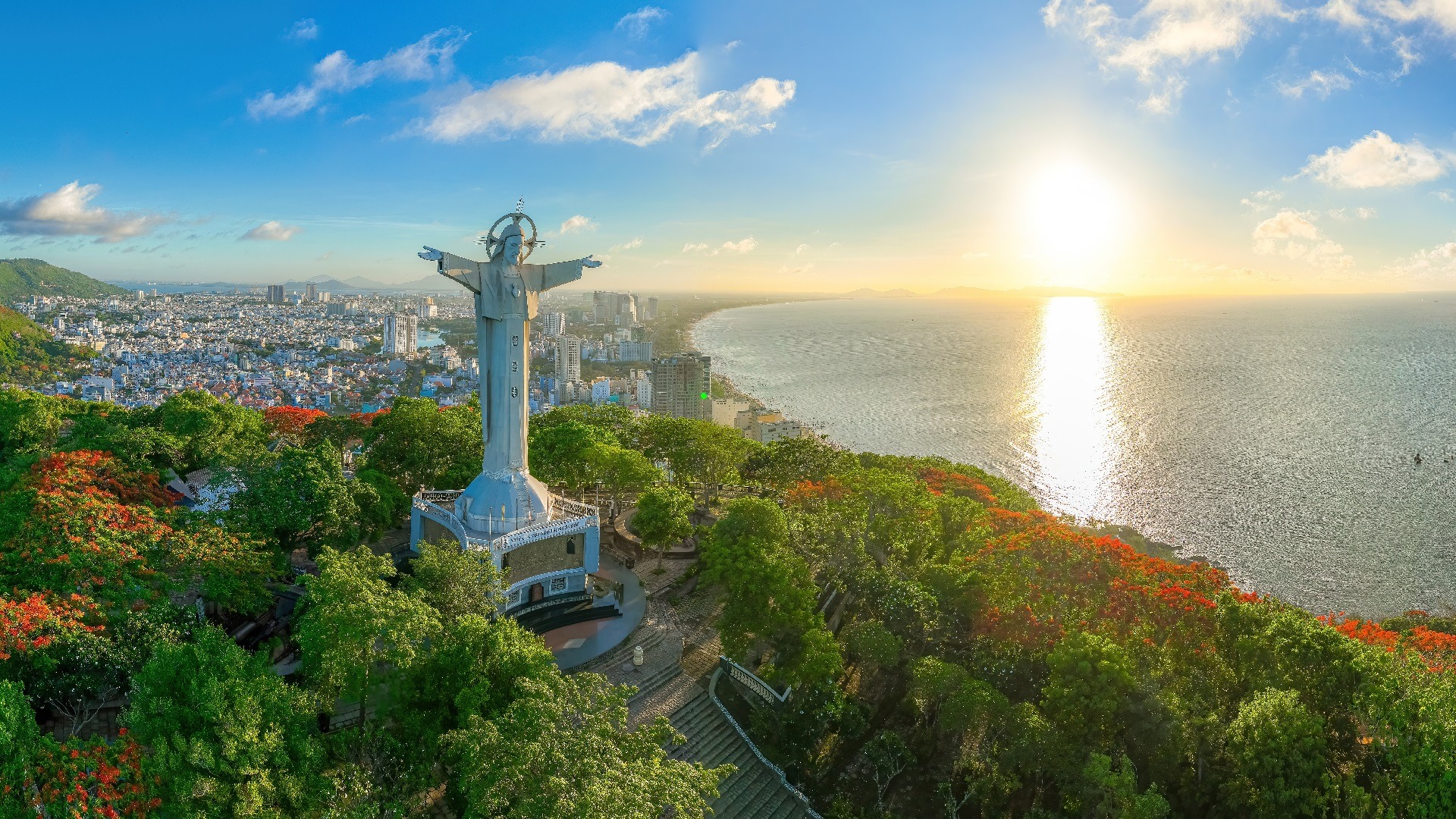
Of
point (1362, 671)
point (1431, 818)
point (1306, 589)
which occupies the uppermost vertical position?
point (1362, 671)

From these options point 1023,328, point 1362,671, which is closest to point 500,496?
point 1362,671

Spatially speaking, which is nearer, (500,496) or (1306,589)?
(500,496)

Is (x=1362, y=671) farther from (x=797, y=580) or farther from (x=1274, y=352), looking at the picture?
(x=1274, y=352)

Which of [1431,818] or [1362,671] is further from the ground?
[1362,671]

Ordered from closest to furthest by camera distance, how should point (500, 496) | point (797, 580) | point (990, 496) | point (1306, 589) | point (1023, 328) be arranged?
1. point (797, 580)
2. point (500, 496)
3. point (990, 496)
4. point (1306, 589)
5. point (1023, 328)

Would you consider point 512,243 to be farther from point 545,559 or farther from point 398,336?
point 398,336

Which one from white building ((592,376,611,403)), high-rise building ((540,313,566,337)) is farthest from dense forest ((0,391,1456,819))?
high-rise building ((540,313,566,337))

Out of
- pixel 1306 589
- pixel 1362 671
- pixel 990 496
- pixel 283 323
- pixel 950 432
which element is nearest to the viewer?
pixel 1362 671

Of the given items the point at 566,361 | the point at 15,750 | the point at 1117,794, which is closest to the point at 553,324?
the point at 566,361

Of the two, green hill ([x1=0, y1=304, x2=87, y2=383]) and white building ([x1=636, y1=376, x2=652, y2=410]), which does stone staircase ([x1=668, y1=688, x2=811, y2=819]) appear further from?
green hill ([x1=0, y1=304, x2=87, y2=383])
